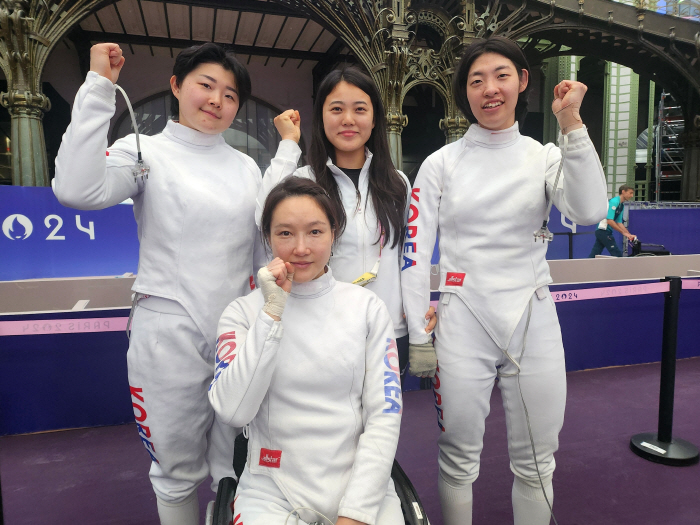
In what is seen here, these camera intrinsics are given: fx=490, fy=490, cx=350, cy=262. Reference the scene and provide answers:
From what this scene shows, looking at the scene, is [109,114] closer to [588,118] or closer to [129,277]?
[129,277]

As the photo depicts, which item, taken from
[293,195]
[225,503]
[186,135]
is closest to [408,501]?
[225,503]

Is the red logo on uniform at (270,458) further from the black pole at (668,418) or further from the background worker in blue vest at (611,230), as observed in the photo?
the background worker in blue vest at (611,230)

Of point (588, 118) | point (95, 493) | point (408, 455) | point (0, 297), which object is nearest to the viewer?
point (95, 493)

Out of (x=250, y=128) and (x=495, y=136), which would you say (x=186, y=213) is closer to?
(x=495, y=136)

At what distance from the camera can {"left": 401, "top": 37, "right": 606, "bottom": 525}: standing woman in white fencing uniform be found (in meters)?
1.58

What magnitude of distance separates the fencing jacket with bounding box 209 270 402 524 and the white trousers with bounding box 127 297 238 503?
0.73 ft

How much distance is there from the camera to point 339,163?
1.80 metres

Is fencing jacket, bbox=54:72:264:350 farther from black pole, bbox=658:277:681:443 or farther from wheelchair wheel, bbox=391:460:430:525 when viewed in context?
black pole, bbox=658:277:681:443

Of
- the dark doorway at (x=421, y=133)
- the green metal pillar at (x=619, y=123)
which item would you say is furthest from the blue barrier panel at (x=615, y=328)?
the green metal pillar at (x=619, y=123)

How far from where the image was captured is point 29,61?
585cm

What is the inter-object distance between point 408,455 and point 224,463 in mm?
1341

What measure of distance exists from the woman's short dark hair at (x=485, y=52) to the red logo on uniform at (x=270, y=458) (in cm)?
129

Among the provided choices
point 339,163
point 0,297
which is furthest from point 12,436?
point 339,163

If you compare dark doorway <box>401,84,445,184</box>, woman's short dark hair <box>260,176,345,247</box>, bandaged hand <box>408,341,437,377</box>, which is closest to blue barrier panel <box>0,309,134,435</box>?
woman's short dark hair <box>260,176,345,247</box>
